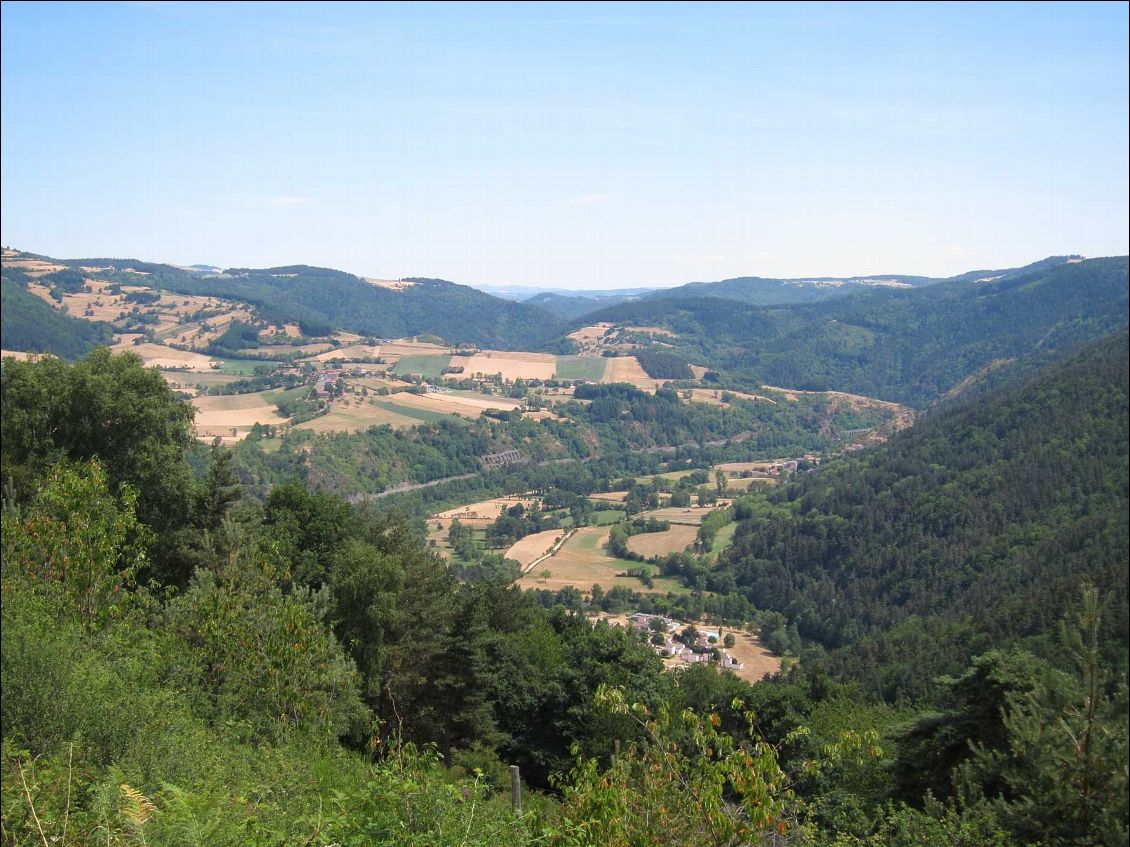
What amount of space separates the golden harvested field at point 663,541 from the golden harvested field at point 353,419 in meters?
42.1

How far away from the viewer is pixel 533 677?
2164cm

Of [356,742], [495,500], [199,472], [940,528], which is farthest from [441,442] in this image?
[356,742]

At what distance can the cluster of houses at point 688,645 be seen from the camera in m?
51.7

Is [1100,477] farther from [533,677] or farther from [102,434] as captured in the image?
[102,434]

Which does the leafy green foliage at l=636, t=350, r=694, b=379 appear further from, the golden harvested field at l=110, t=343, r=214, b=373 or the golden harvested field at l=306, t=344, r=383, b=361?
the golden harvested field at l=110, t=343, r=214, b=373

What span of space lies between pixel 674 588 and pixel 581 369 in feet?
375

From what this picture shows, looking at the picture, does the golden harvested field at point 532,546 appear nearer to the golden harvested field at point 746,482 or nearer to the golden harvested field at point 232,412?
the golden harvested field at point 746,482

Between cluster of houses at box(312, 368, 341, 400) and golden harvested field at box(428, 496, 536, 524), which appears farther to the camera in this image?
cluster of houses at box(312, 368, 341, 400)

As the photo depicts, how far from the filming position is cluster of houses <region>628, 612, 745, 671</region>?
169 ft

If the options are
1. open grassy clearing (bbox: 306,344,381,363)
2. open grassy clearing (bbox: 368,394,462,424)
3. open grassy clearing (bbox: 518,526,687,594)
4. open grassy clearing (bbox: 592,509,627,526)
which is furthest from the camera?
open grassy clearing (bbox: 306,344,381,363)

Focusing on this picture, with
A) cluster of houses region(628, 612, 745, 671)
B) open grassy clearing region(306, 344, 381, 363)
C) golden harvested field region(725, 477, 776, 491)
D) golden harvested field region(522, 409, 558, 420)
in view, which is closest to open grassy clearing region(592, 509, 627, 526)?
golden harvested field region(725, 477, 776, 491)

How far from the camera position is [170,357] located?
13938 centimetres

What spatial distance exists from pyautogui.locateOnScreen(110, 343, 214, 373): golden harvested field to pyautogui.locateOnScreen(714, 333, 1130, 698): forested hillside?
310 ft

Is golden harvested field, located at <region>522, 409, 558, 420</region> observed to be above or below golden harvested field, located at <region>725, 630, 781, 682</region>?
above
